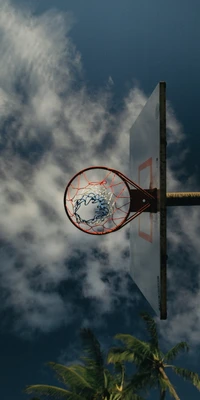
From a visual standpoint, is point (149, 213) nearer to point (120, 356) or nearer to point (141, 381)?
point (141, 381)

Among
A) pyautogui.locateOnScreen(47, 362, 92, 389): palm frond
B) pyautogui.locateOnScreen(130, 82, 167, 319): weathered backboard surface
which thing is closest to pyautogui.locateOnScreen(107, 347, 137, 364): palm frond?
pyautogui.locateOnScreen(47, 362, 92, 389): palm frond

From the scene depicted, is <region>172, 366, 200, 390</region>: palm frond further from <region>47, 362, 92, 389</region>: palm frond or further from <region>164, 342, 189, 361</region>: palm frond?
<region>47, 362, 92, 389</region>: palm frond

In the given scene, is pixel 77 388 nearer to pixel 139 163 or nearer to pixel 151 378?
pixel 151 378

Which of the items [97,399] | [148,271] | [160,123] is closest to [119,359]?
[97,399]

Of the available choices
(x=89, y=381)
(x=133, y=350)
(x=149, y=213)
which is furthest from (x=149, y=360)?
(x=149, y=213)

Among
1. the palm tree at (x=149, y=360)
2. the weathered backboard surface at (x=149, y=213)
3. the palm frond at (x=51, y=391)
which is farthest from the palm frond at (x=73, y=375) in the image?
the weathered backboard surface at (x=149, y=213)

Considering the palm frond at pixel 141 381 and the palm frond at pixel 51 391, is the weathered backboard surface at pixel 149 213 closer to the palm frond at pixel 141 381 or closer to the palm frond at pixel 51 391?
the palm frond at pixel 141 381
